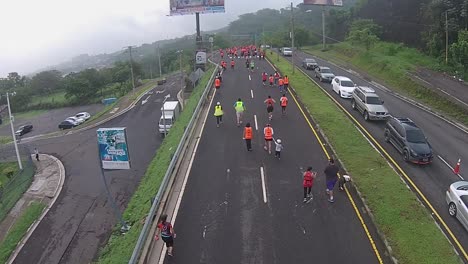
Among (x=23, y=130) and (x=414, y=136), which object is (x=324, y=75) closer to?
(x=414, y=136)

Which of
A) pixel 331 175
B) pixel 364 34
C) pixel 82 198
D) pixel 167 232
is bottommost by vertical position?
pixel 82 198

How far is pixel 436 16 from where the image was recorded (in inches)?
2088

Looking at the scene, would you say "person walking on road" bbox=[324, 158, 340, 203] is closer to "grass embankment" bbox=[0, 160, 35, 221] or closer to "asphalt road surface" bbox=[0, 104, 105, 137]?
"grass embankment" bbox=[0, 160, 35, 221]

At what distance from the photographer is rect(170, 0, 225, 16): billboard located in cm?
6256

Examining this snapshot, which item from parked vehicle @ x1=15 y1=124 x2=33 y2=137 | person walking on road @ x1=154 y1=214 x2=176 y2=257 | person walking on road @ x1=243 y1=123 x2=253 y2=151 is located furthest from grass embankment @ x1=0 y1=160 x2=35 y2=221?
parked vehicle @ x1=15 y1=124 x2=33 y2=137

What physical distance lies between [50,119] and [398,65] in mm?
59065

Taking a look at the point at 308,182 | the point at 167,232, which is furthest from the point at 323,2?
the point at 167,232

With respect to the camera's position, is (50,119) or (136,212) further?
(50,119)

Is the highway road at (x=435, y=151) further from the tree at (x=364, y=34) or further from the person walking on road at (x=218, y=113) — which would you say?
the tree at (x=364, y=34)

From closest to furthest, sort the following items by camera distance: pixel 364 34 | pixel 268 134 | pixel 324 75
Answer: pixel 268 134 → pixel 324 75 → pixel 364 34

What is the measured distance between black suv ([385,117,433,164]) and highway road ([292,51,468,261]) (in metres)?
0.38

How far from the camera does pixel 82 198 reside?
25609 mm

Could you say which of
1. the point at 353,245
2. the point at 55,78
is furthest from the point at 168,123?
the point at 55,78

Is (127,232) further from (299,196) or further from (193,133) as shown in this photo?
(193,133)
